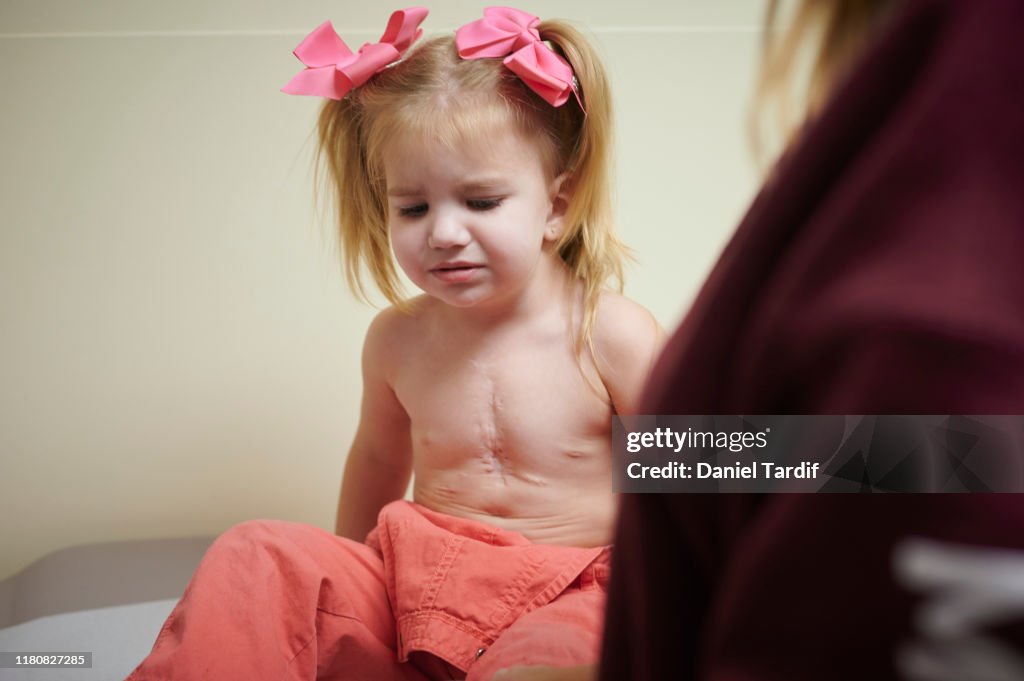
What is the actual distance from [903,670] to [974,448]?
2.2 inches

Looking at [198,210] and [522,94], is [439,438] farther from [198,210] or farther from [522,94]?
[198,210]

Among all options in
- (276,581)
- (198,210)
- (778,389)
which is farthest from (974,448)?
(198,210)

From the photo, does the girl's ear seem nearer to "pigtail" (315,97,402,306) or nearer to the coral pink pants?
"pigtail" (315,97,402,306)

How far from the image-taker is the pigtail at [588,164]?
881 mm

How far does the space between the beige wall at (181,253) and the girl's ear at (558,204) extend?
0.41 metres

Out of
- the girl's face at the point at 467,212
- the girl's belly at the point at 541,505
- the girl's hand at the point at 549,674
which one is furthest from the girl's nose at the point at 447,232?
the girl's hand at the point at 549,674

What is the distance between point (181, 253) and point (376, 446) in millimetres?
419

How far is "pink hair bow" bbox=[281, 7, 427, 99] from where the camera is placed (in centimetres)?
87

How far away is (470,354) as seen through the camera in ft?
3.01

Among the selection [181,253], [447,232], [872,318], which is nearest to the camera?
[872,318]

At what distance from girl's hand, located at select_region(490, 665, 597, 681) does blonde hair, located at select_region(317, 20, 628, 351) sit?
0.42m

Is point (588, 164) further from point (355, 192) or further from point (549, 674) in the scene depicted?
point (549, 674)

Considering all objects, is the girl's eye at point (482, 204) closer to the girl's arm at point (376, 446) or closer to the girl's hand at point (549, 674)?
the girl's arm at point (376, 446)

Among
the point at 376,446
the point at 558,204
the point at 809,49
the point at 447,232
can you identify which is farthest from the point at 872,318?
the point at 376,446
